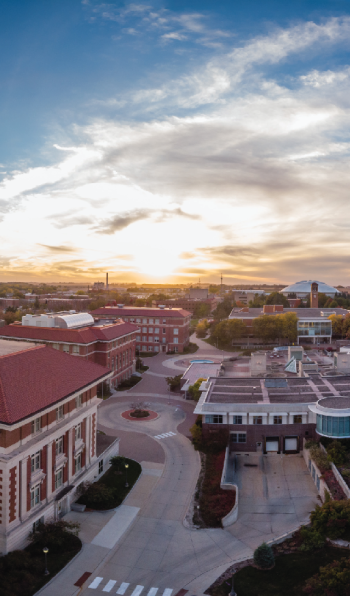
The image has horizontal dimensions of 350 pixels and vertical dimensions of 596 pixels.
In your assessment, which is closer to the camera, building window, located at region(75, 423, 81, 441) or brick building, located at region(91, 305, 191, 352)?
building window, located at region(75, 423, 81, 441)

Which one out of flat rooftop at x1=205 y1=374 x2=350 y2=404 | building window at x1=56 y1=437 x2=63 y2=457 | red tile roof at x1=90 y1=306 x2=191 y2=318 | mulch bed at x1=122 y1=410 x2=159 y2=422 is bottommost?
mulch bed at x1=122 y1=410 x2=159 y2=422

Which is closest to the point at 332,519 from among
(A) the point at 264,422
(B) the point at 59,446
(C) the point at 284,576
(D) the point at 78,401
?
(C) the point at 284,576

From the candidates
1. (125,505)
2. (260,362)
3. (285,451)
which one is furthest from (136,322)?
(125,505)

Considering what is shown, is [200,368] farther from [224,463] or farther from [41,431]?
[41,431]

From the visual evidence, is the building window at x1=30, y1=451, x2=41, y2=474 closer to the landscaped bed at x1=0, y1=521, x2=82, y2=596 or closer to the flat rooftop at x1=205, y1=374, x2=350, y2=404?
the landscaped bed at x1=0, y1=521, x2=82, y2=596

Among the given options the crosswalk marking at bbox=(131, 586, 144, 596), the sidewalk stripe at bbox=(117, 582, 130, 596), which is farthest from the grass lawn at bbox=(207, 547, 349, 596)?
the sidewalk stripe at bbox=(117, 582, 130, 596)

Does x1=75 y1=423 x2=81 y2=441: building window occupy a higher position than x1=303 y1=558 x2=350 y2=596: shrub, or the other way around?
A: x1=75 y1=423 x2=81 y2=441: building window

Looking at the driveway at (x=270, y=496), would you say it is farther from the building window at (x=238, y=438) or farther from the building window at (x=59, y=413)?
the building window at (x=59, y=413)
